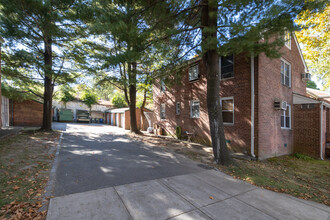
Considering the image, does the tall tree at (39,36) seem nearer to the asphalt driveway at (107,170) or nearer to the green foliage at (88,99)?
the asphalt driveway at (107,170)

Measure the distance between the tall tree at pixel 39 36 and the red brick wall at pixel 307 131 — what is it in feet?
50.0

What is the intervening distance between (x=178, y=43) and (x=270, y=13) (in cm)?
393

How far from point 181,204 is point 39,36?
12873 millimetres

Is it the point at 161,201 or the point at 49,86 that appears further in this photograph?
the point at 49,86

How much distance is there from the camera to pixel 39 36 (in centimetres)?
985

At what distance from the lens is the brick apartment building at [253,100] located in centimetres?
784

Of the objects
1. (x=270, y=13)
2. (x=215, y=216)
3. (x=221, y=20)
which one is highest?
(x=221, y=20)

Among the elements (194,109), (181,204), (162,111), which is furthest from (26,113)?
(181,204)

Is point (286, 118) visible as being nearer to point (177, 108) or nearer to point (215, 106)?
point (215, 106)

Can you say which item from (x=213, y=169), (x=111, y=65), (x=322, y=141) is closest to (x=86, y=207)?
(x=213, y=169)

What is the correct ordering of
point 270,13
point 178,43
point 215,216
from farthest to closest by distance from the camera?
point 178,43
point 270,13
point 215,216

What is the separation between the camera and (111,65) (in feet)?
21.2

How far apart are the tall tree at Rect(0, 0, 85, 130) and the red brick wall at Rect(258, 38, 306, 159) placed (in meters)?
10.8

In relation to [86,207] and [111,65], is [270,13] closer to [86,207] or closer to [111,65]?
[111,65]
